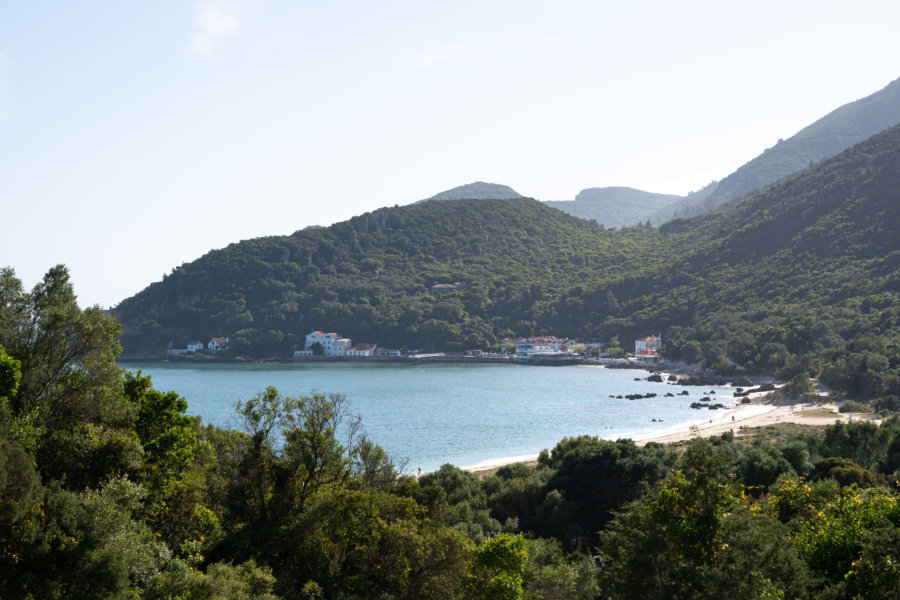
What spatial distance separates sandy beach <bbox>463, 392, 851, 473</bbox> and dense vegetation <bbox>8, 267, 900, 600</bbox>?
2224cm

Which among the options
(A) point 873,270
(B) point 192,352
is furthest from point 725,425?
(B) point 192,352

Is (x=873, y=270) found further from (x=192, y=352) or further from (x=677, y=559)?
(x=192, y=352)

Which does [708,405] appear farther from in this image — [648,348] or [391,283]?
[391,283]

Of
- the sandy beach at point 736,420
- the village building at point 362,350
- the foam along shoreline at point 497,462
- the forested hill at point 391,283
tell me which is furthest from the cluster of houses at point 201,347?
the foam along shoreline at point 497,462

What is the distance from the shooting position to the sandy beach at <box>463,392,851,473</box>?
4062 centimetres

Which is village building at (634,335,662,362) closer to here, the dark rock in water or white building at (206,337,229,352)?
the dark rock in water

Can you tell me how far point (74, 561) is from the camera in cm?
916

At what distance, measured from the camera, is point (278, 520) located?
14391 millimetres

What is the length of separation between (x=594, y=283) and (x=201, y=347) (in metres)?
78.0

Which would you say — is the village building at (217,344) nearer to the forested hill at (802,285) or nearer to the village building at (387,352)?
the village building at (387,352)

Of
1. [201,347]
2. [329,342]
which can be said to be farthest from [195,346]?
[329,342]

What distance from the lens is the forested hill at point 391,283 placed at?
12950 cm

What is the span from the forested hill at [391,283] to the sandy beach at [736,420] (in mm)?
62912

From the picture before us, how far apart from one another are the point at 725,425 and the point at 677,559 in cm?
4230
